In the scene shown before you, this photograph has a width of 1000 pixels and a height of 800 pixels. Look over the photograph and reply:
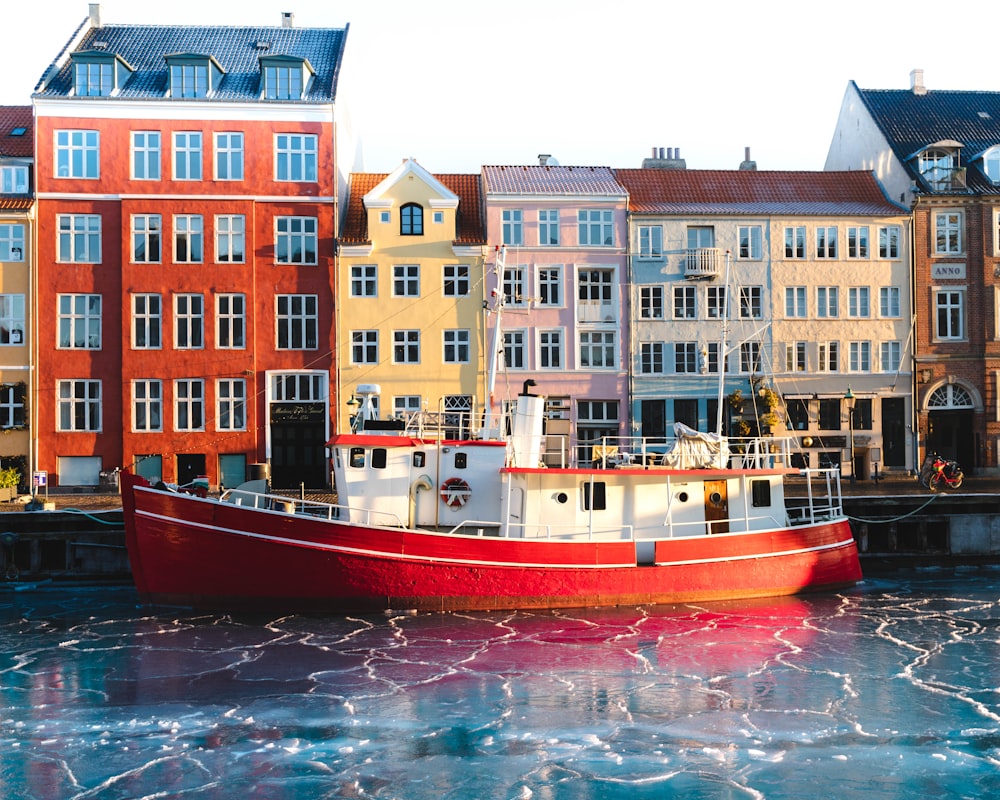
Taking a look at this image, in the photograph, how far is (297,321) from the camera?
131 ft

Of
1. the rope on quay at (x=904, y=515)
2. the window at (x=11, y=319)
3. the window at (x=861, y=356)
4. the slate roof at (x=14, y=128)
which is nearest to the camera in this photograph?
the rope on quay at (x=904, y=515)

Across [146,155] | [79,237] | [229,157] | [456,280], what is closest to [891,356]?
[456,280]

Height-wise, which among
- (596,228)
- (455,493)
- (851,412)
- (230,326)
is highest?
(596,228)

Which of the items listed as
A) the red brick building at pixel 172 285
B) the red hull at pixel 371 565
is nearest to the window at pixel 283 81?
the red brick building at pixel 172 285

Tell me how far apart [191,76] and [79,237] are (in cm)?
717

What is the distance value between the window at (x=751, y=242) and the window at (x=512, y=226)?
853 cm

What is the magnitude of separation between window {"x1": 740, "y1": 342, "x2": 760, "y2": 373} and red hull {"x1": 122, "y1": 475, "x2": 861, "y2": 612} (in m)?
15.6

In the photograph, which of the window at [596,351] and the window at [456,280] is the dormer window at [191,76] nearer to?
the window at [456,280]

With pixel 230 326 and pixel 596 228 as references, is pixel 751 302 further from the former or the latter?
pixel 230 326

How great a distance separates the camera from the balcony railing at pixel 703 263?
40.8m

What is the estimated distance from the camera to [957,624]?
2414 centimetres

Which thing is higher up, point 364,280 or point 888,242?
point 888,242

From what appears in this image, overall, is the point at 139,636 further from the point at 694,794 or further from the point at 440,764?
the point at 694,794

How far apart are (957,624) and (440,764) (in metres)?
14.1
